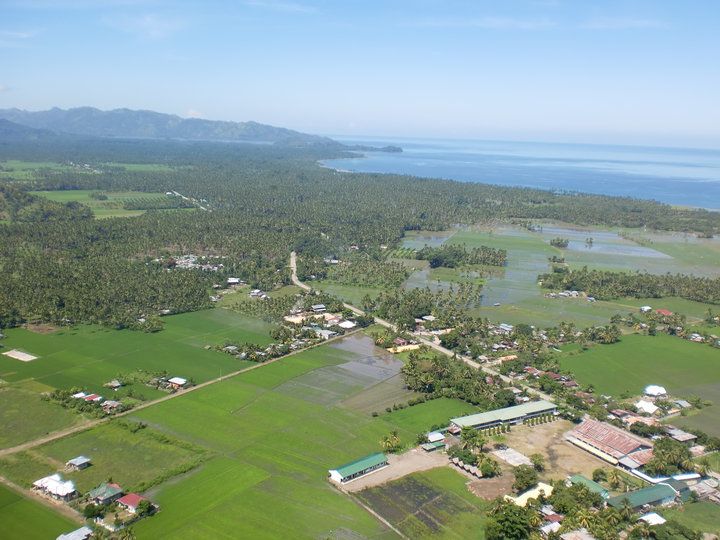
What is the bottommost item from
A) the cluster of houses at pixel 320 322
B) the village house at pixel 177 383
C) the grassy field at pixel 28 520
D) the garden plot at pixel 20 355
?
the grassy field at pixel 28 520

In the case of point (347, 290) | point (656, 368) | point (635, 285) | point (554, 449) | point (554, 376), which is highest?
point (635, 285)

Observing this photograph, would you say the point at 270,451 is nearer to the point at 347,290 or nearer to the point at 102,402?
the point at 102,402

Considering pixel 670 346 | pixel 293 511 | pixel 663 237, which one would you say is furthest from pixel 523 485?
pixel 663 237

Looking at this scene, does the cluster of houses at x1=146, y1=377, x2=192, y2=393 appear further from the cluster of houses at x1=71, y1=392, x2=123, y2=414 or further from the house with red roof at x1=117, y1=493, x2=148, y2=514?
the house with red roof at x1=117, y1=493, x2=148, y2=514

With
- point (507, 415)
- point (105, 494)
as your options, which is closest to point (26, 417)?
point (105, 494)

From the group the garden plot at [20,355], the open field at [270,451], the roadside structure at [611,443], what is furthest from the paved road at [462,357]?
the garden plot at [20,355]

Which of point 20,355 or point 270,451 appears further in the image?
point 20,355

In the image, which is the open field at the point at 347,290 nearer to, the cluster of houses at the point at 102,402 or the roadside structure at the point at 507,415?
the roadside structure at the point at 507,415

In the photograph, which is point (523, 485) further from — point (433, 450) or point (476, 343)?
point (476, 343)
